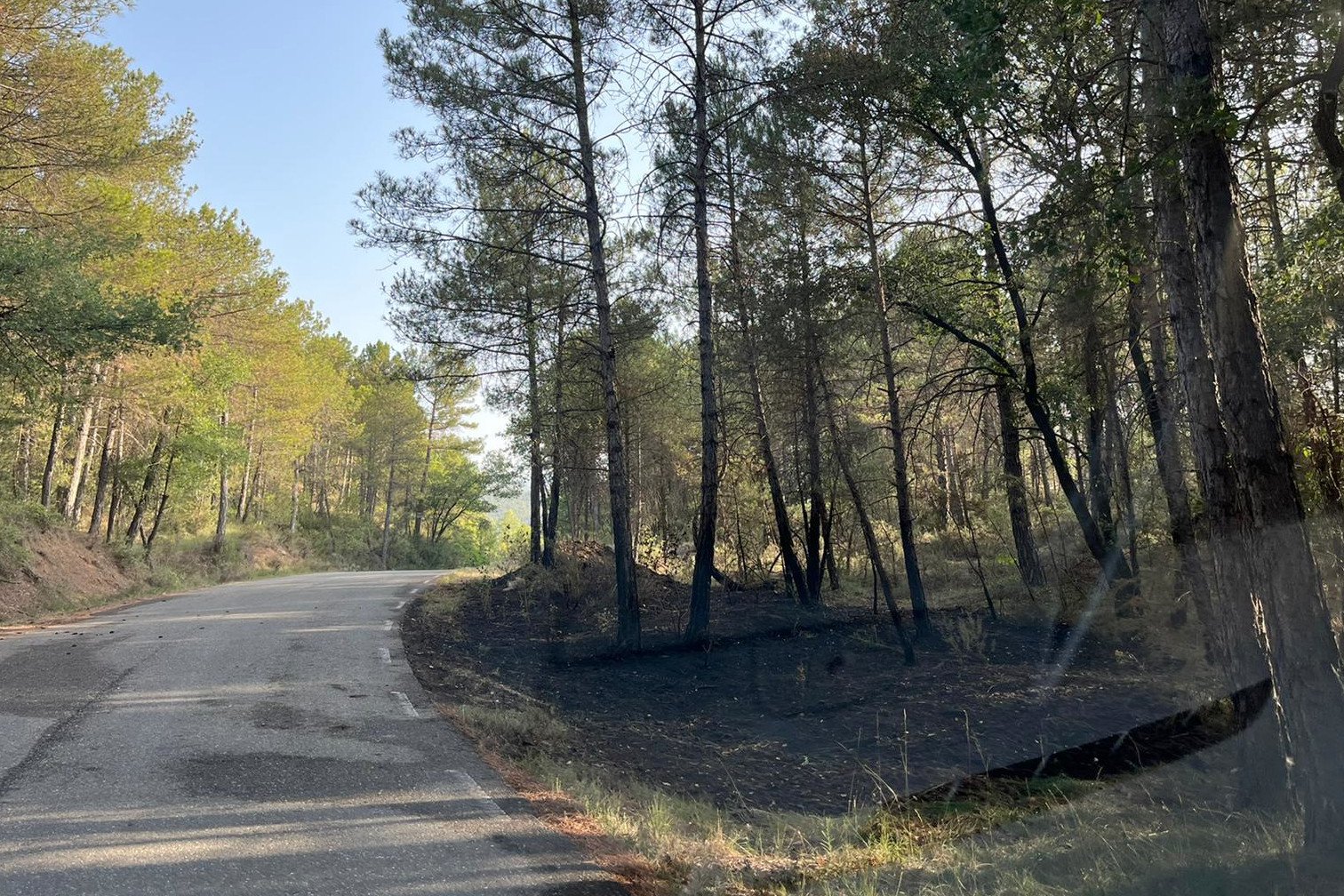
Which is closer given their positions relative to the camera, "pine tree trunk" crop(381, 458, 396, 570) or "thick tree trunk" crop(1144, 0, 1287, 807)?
"thick tree trunk" crop(1144, 0, 1287, 807)

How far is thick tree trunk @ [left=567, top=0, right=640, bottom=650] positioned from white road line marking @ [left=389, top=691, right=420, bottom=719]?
177 inches

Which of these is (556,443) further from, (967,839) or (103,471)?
(967,839)

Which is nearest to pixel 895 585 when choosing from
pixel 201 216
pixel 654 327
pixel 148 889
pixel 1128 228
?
pixel 654 327

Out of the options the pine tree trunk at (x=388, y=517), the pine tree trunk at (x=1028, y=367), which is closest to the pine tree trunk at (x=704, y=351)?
the pine tree trunk at (x=1028, y=367)

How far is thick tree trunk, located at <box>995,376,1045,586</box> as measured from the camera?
1339cm

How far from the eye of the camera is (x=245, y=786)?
18.8 feet

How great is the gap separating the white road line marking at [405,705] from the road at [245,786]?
0.14 ft

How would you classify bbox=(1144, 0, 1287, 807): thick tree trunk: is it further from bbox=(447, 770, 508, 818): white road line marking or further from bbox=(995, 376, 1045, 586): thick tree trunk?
bbox=(995, 376, 1045, 586): thick tree trunk

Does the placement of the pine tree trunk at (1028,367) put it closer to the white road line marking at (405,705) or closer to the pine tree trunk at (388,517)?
the white road line marking at (405,705)

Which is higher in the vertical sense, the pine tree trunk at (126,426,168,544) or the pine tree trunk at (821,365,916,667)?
the pine tree trunk at (126,426,168,544)

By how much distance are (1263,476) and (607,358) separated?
29.8 ft

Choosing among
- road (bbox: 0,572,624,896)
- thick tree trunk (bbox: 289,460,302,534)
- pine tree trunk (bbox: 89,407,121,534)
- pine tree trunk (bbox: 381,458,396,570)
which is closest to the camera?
road (bbox: 0,572,624,896)

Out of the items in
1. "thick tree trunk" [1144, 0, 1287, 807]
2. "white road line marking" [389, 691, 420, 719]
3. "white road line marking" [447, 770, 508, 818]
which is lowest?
"white road line marking" [447, 770, 508, 818]

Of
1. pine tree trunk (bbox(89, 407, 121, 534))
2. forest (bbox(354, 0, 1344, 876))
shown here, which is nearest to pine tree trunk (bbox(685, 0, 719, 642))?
forest (bbox(354, 0, 1344, 876))
